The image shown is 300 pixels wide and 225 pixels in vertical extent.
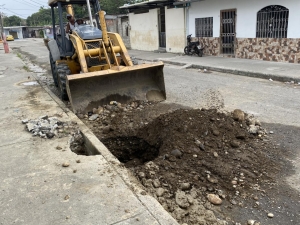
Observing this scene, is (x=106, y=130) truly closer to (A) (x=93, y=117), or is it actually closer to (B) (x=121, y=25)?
(A) (x=93, y=117)

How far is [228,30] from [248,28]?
1234 millimetres

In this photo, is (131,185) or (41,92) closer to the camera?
(131,185)

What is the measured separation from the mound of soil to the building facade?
7909 mm

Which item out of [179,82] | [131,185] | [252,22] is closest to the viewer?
[131,185]

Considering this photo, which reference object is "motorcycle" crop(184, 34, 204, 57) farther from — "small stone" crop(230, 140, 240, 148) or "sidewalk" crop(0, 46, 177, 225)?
"small stone" crop(230, 140, 240, 148)

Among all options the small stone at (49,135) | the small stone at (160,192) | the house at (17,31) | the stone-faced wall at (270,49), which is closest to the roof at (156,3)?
the stone-faced wall at (270,49)

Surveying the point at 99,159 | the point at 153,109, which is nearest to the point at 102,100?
the point at 153,109

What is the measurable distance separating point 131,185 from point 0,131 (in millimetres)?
3287

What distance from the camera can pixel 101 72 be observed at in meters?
6.29

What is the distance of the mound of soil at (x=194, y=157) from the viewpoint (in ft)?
11.3

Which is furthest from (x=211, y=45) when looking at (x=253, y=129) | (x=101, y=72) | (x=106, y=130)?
(x=106, y=130)

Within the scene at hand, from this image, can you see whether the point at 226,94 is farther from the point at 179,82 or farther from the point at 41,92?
the point at 41,92

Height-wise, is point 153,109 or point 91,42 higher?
point 91,42

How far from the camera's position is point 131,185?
346 centimetres
